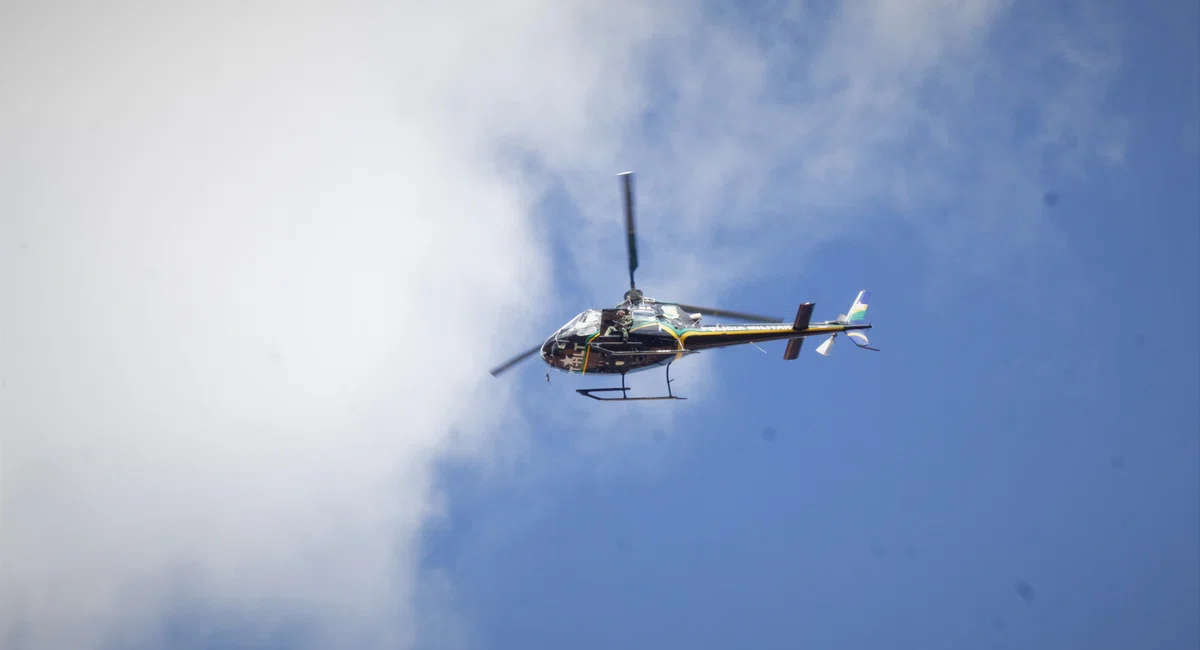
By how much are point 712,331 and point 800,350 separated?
297 cm

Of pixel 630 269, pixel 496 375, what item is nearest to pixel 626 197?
pixel 630 269

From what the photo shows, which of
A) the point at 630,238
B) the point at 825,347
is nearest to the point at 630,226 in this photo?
the point at 630,238

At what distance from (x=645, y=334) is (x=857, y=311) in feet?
20.5

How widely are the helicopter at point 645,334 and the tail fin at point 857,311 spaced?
0.09 feet

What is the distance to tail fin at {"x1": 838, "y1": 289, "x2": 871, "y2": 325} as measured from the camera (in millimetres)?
22312

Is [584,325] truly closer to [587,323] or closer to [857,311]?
[587,323]

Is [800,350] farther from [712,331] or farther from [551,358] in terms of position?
[551,358]

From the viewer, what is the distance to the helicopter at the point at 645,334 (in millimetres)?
20875

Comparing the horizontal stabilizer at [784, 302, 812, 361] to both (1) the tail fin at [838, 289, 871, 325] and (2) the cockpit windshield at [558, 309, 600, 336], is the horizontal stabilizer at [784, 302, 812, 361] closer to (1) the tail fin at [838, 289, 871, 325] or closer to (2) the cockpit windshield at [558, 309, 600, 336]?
(1) the tail fin at [838, 289, 871, 325]

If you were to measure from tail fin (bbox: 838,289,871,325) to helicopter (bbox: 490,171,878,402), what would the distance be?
0.03 meters

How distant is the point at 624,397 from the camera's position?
68.6 feet

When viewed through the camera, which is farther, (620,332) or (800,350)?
(800,350)

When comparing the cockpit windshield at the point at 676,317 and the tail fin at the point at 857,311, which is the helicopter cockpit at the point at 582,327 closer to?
the cockpit windshield at the point at 676,317

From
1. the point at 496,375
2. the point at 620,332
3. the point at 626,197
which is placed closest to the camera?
the point at 626,197
